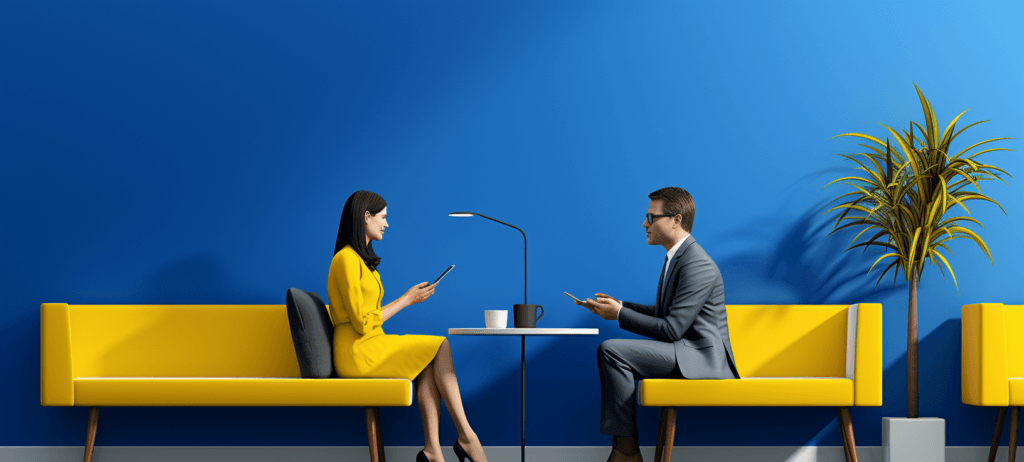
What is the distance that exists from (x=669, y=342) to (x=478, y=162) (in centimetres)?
129

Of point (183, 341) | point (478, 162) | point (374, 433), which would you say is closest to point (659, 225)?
point (478, 162)

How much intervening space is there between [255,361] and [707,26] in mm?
2670

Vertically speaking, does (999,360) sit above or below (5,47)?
below

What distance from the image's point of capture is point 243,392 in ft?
10.4

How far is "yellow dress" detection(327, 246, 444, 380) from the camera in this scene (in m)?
3.14

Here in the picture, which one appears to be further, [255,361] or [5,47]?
[5,47]

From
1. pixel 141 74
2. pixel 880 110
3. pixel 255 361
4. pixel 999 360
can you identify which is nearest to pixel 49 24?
→ pixel 141 74

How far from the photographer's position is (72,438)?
12.1 ft

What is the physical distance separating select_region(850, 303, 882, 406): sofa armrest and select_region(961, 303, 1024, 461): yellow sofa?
43 centimetres

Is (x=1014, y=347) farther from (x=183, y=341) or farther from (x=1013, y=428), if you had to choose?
(x=183, y=341)

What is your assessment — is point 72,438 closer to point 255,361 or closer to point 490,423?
point 255,361

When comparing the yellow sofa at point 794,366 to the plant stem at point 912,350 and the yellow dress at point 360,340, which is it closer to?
the plant stem at point 912,350

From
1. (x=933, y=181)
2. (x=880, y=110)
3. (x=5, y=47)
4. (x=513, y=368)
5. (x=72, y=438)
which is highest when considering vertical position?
(x=5, y=47)

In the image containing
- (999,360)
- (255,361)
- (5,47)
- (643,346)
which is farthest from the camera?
(5,47)
